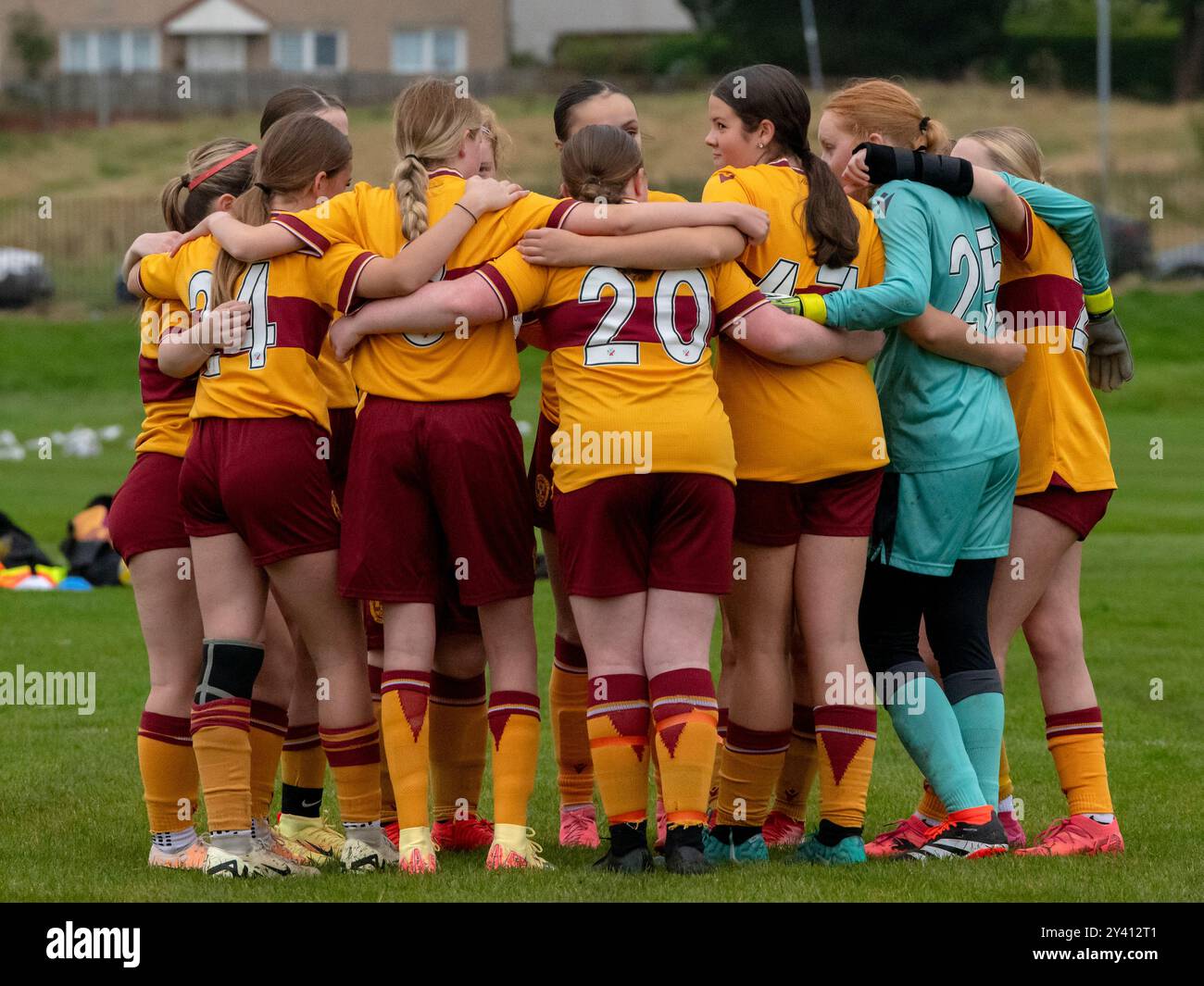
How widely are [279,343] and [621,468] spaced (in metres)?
1.12

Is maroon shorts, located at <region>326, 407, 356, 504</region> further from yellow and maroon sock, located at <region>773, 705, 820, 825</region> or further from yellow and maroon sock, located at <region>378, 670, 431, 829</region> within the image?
yellow and maroon sock, located at <region>773, 705, 820, 825</region>

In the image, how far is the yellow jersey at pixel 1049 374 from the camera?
561cm

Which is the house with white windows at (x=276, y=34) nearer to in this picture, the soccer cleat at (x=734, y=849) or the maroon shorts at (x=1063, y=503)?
the maroon shorts at (x=1063, y=503)

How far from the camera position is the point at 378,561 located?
511 cm

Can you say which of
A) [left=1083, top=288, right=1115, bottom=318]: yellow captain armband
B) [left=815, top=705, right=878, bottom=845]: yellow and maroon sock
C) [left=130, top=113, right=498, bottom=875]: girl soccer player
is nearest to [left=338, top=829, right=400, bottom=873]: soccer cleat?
[left=130, top=113, right=498, bottom=875]: girl soccer player

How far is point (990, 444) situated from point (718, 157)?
1243mm

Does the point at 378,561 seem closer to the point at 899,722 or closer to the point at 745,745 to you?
the point at 745,745

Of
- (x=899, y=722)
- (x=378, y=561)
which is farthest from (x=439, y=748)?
(x=899, y=722)

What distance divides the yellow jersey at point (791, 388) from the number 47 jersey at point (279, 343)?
46.0 inches

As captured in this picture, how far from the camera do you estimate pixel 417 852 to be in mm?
5102

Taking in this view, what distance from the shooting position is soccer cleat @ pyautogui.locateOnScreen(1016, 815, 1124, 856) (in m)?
5.50

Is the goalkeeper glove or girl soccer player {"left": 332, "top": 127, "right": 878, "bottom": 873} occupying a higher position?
the goalkeeper glove

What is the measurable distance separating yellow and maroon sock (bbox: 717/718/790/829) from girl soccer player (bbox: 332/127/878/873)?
42 cm

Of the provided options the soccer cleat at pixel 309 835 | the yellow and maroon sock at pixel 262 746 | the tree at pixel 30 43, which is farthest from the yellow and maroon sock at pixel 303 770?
the tree at pixel 30 43
